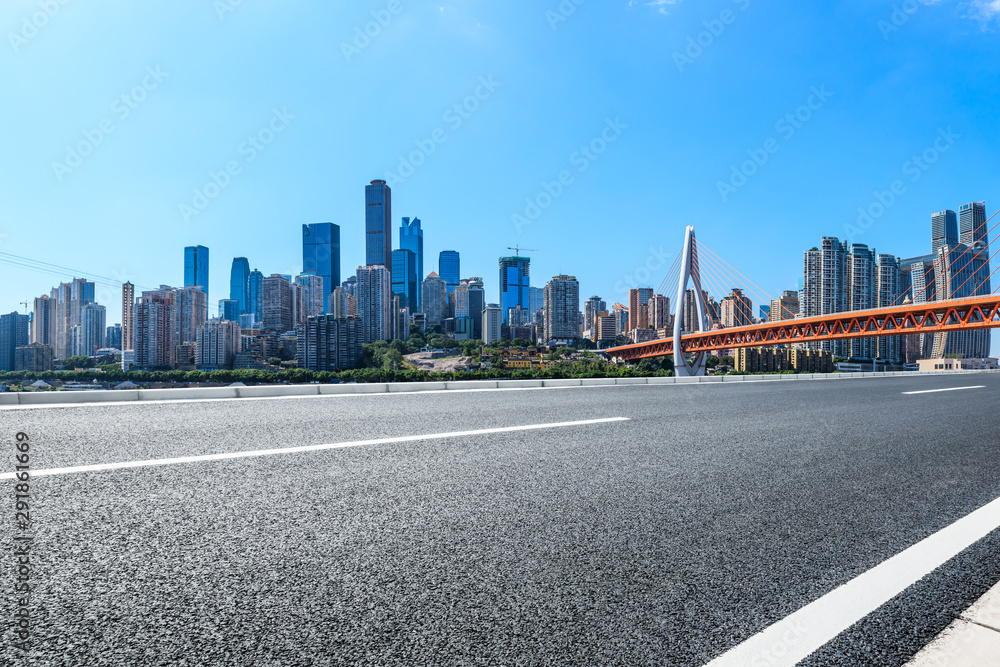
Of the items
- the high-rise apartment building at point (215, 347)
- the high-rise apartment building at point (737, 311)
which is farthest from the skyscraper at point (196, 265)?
the high-rise apartment building at point (737, 311)

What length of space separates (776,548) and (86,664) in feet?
8.39

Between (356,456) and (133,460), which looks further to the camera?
(356,456)

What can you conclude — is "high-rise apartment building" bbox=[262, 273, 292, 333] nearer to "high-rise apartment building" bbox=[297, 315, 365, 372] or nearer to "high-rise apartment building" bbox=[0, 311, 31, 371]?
"high-rise apartment building" bbox=[297, 315, 365, 372]

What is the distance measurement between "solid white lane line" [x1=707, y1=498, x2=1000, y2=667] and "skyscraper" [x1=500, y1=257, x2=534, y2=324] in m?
178

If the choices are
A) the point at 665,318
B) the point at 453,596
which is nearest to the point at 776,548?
the point at 453,596

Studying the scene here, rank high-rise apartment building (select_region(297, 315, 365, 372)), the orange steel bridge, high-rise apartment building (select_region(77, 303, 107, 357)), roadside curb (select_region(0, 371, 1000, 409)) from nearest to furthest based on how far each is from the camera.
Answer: roadside curb (select_region(0, 371, 1000, 409)), the orange steel bridge, high-rise apartment building (select_region(77, 303, 107, 357)), high-rise apartment building (select_region(297, 315, 365, 372))

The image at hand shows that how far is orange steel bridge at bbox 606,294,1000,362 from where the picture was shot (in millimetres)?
35375

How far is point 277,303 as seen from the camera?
93.3 m

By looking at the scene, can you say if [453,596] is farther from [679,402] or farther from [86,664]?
[679,402]

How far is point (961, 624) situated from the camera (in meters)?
1.69

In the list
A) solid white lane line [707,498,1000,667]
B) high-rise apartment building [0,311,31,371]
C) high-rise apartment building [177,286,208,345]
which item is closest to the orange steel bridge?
solid white lane line [707,498,1000,667]

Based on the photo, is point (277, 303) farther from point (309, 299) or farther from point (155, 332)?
point (155, 332)

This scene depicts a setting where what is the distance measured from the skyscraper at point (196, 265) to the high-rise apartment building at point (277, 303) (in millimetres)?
119818

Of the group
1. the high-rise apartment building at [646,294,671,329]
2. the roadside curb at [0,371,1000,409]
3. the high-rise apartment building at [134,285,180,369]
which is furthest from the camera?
the high-rise apartment building at [646,294,671,329]
